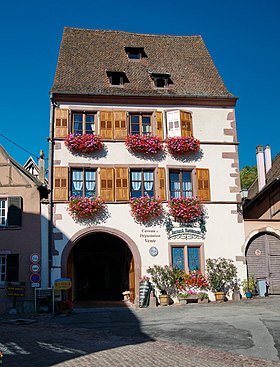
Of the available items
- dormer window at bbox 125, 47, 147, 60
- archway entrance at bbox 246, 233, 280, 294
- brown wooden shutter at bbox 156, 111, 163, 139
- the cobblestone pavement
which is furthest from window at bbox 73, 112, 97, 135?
the cobblestone pavement

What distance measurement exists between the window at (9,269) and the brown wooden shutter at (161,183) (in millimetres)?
6168

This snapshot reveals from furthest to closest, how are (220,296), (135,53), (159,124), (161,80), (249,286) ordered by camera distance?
1. (135,53)
2. (161,80)
3. (159,124)
4. (249,286)
5. (220,296)

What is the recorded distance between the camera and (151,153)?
20141 mm

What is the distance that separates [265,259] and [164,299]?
191 inches

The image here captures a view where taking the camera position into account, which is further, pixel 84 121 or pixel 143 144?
pixel 84 121

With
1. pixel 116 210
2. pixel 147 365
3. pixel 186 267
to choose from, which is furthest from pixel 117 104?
pixel 147 365

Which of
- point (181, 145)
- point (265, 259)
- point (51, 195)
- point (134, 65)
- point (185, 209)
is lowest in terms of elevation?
point (265, 259)

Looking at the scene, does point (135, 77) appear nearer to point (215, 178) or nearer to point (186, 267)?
point (215, 178)

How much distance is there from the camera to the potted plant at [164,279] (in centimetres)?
1883

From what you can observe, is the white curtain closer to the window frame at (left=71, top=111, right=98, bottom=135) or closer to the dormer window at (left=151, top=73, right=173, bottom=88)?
the window frame at (left=71, top=111, right=98, bottom=135)

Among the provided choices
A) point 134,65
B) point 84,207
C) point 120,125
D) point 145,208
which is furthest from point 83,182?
point 134,65

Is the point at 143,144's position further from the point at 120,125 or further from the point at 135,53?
the point at 135,53

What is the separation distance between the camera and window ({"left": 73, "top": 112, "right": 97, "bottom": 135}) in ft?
66.7

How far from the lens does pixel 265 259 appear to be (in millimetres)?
20359
